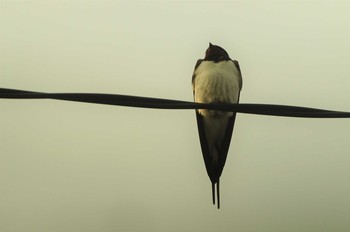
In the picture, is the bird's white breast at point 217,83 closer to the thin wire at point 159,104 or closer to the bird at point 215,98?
the bird at point 215,98

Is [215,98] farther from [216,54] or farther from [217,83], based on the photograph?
[216,54]

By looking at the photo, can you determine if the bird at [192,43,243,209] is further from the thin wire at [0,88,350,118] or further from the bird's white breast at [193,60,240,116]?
the thin wire at [0,88,350,118]

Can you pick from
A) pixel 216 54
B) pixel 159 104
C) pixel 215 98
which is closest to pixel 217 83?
pixel 215 98

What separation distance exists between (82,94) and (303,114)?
798 mm

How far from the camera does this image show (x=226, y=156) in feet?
11.8

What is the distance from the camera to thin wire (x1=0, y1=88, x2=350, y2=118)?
1.49 meters

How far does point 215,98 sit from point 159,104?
158cm

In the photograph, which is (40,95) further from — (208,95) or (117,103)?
(208,95)

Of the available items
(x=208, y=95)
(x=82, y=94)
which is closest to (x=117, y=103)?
(x=82, y=94)

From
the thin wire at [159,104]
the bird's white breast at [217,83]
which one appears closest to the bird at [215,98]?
the bird's white breast at [217,83]

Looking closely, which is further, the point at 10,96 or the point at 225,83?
the point at 225,83

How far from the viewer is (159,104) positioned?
1.60 m

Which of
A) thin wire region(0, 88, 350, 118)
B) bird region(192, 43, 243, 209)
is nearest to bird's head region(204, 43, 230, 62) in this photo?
bird region(192, 43, 243, 209)

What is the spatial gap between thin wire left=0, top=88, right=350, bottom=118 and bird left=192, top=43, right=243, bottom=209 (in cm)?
139
